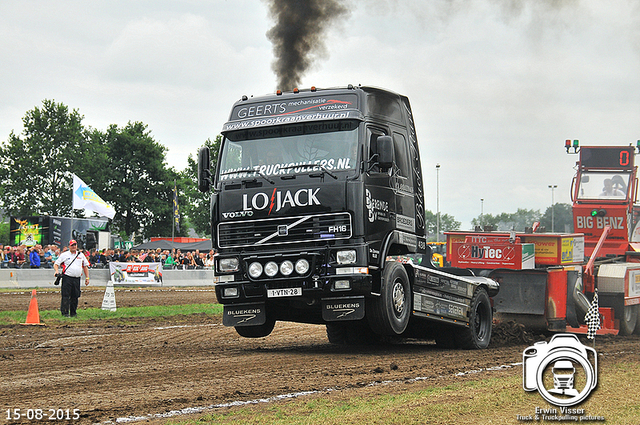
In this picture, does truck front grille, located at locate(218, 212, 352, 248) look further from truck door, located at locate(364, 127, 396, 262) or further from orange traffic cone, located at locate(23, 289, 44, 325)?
orange traffic cone, located at locate(23, 289, 44, 325)

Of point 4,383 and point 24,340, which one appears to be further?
point 24,340

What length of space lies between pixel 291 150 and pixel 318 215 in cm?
114

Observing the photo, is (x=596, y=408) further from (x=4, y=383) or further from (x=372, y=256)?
(x=4, y=383)

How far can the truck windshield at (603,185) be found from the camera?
16906mm

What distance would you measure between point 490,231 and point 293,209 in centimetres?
570

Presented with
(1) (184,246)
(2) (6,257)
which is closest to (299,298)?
(2) (6,257)

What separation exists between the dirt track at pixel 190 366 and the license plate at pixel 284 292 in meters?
0.90

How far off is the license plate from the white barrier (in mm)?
21957

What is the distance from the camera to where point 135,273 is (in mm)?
33188

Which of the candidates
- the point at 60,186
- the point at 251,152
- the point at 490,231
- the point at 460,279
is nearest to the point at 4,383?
the point at 251,152

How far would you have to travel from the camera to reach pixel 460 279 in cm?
1217

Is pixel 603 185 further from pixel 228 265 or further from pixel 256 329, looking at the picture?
pixel 228 265

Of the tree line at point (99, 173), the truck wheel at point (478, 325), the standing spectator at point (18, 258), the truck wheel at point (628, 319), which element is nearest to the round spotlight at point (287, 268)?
the truck wheel at point (478, 325)

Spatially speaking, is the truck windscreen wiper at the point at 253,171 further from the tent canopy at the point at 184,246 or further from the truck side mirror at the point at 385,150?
the tent canopy at the point at 184,246
